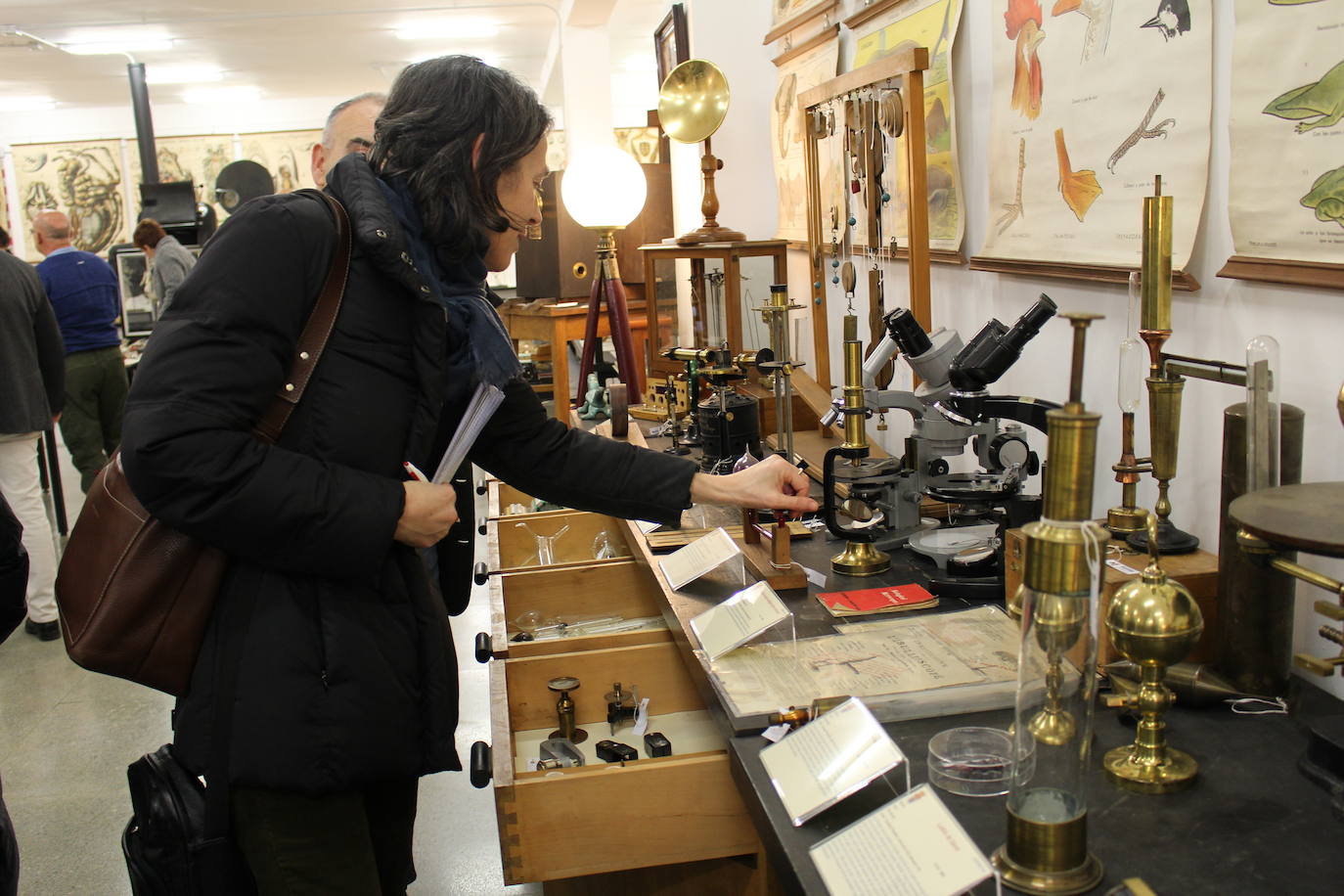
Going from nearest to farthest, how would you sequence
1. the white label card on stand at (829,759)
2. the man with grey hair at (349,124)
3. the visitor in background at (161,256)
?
1. the white label card on stand at (829,759)
2. the man with grey hair at (349,124)
3. the visitor in background at (161,256)

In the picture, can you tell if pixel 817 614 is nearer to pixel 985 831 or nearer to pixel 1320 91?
pixel 985 831

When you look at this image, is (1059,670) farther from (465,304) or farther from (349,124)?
(349,124)

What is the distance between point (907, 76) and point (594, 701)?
1468mm

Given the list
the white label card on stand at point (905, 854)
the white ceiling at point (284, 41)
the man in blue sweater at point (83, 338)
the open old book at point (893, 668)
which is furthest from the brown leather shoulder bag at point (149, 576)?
the white ceiling at point (284, 41)

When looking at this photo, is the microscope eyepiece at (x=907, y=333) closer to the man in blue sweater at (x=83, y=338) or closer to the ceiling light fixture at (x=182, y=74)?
the man in blue sweater at (x=83, y=338)

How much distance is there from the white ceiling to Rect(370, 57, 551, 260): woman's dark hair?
249 inches

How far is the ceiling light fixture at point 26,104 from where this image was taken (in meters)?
13.1

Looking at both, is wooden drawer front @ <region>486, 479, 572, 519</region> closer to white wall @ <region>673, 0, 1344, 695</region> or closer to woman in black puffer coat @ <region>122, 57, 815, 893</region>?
white wall @ <region>673, 0, 1344, 695</region>

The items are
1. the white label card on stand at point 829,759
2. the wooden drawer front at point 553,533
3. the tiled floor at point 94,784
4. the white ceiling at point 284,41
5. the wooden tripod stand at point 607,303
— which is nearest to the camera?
the white label card on stand at point 829,759

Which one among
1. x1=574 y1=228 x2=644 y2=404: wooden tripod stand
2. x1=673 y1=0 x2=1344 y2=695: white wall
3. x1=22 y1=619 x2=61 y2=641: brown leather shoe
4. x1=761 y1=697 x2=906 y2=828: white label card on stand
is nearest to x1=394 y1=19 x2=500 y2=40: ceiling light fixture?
x1=574 y1=228 x2=644 y2=404: wooden tripod stand

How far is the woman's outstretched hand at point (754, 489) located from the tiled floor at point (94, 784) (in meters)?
1.28

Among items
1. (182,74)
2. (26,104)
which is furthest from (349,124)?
(26,104)

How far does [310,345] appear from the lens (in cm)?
135

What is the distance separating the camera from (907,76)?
2416mm
